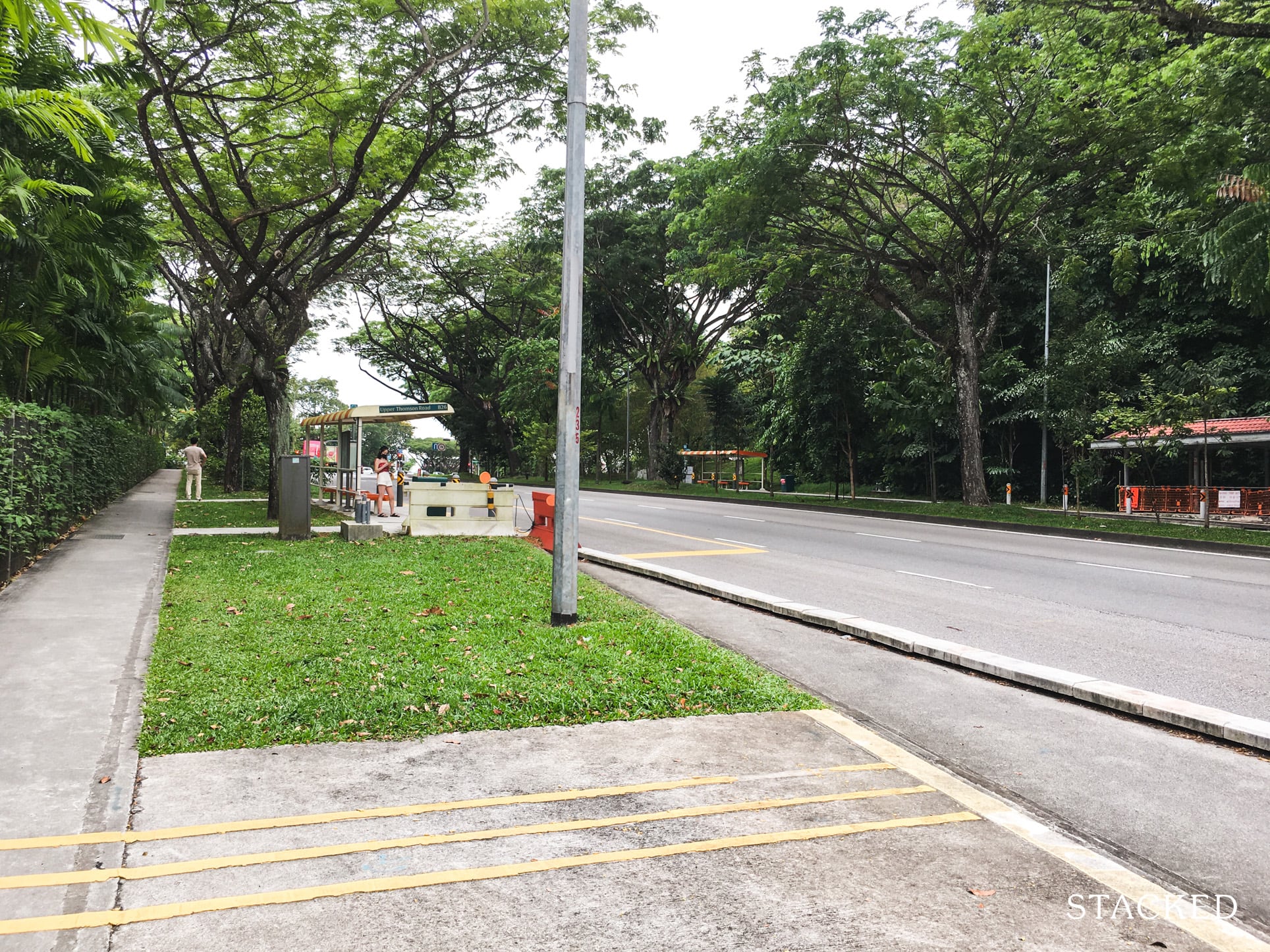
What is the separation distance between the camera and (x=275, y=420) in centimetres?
2002

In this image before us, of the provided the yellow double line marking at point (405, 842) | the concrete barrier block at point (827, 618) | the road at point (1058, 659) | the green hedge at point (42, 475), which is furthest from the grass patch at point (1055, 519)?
the green hedge at point (42, 475)

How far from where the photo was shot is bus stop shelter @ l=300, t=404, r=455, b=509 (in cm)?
1777

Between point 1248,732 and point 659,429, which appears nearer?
point 1248,732

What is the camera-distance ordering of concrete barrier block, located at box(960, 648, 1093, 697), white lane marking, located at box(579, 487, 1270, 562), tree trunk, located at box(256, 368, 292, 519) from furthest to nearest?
tree trunk, located at box(256, 368, 292, 519), white lane marking, located at box(579, 487, 1270, 562), concrete barrier block, located at box(960, 648, 1093, 697)

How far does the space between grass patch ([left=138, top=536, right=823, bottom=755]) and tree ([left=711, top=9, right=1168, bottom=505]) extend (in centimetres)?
1531

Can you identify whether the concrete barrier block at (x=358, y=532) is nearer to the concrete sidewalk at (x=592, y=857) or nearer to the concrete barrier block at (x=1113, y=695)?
the concrete sidewalk at (x=592, y=857)

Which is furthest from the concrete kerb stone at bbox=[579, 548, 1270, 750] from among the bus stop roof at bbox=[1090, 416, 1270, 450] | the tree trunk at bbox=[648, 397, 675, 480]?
the tree trunk at bbox=[648, 397, 675, 480]

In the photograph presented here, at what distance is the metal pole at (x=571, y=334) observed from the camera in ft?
25.2

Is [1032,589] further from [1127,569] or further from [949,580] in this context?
[1127,569]

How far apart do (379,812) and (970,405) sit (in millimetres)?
23922

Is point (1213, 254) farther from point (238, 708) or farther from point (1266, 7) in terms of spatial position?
point (238, 708)

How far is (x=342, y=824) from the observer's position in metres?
3.86

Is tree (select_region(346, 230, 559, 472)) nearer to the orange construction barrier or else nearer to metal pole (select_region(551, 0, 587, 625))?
the orange construction barrier

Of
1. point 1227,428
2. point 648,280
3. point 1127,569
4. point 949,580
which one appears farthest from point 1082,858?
point 648,280
